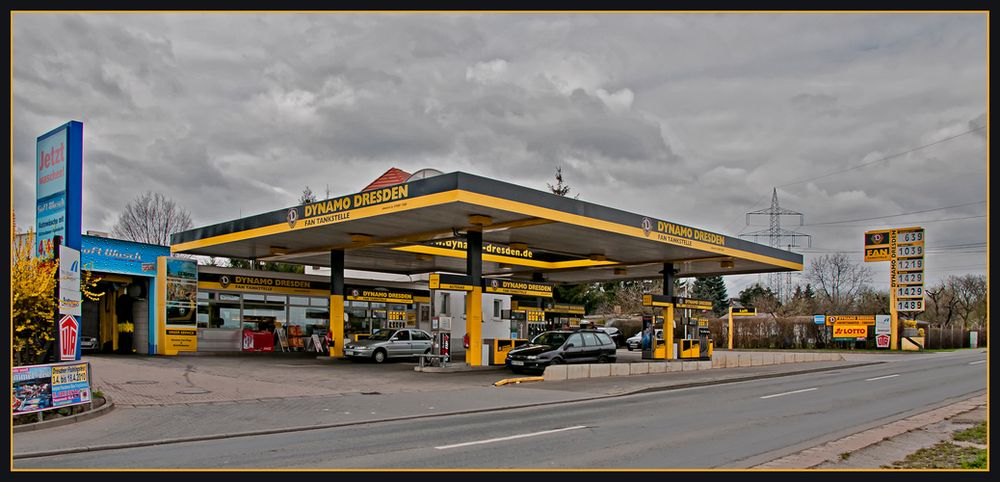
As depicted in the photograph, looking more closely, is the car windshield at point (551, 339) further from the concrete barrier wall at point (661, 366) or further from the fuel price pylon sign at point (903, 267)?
→ the fuel price pylon sign at point (903, 267)

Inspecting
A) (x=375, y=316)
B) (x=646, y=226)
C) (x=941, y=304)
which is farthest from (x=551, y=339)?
(x=941, y=304)

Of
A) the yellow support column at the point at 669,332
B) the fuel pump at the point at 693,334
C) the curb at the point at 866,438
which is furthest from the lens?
the fuel pump at the point at 693,334

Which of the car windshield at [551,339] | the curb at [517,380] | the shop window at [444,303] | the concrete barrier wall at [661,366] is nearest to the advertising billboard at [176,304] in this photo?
the shop window at [444,303]

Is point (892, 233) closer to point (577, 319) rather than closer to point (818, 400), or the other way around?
point (577, 319)

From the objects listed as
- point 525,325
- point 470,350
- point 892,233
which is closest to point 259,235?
point 470,350

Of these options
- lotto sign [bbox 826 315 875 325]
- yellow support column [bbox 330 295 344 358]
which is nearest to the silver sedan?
yellow support column [bbox 330 295 344 358]

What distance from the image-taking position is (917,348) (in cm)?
5556

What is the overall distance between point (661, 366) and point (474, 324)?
280 inches

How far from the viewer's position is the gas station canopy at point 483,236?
75.2 feet

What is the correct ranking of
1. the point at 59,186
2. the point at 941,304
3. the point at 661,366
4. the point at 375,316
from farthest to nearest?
the point at 941,304
the point at 375,316
the point at 661,366
the point at 59,186

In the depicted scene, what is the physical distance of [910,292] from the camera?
56031 millimetres

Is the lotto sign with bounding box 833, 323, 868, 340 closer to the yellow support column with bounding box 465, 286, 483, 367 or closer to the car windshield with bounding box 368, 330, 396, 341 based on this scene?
the car windshield with bounding box 368, 330, 396, 341

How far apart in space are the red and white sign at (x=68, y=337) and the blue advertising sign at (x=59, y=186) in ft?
4.27

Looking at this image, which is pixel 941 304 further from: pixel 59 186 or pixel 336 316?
pixel 59 186
